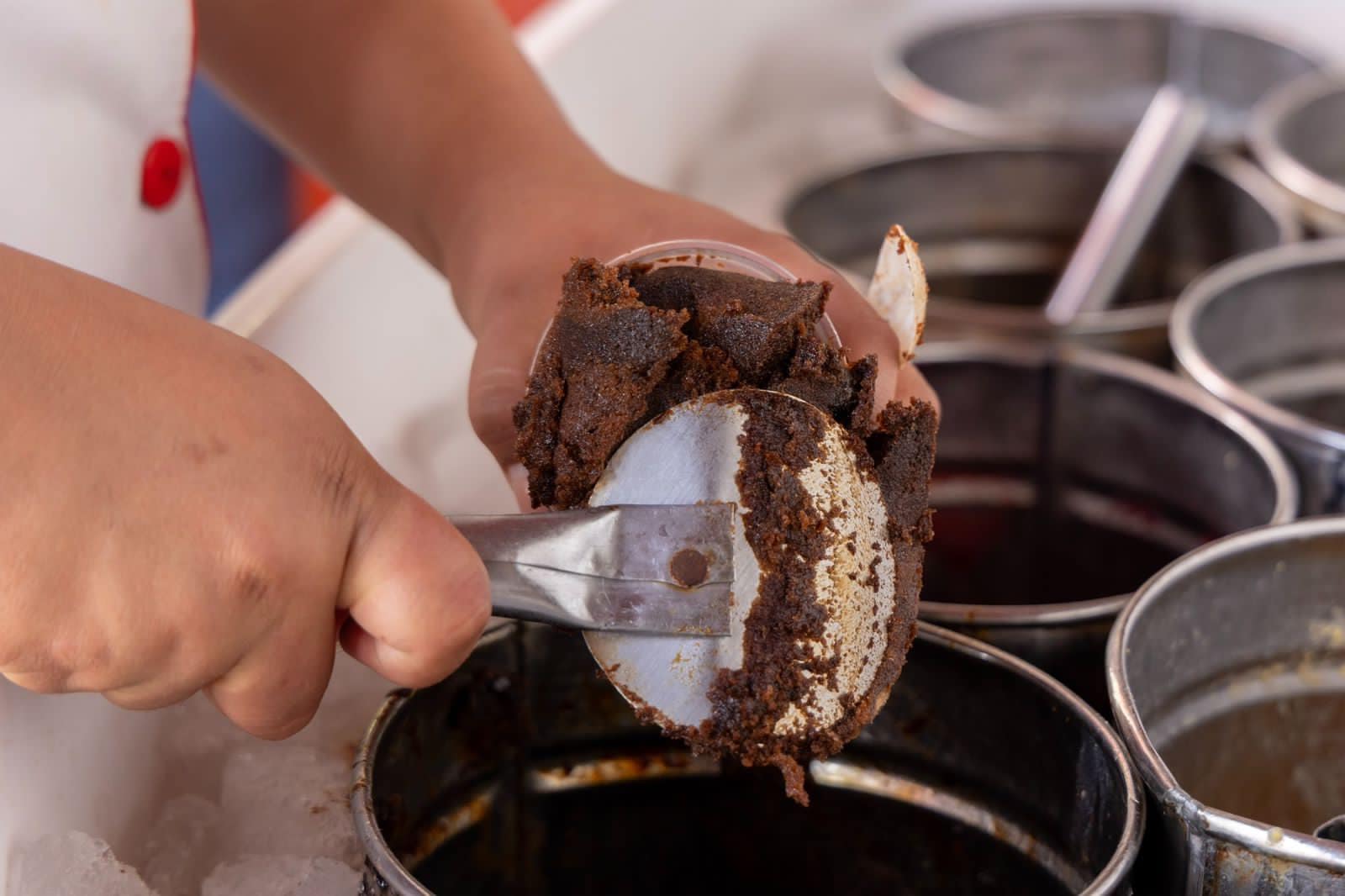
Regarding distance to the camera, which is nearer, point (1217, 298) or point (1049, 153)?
point (1217, 298)

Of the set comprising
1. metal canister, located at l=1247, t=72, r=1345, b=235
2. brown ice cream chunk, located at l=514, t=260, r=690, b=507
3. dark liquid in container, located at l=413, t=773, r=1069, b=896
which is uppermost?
metal canister, located at l=1247, t=72, r=1345, b=235

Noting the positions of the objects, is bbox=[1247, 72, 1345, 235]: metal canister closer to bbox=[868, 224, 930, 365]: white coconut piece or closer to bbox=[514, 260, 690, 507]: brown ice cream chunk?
bbox=[868, 224, 930, 365]: white coconut piece

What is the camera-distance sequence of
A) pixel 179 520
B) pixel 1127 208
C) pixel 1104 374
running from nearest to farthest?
pixel 179 520 < pixel 1104 374 < pixel 1127 208

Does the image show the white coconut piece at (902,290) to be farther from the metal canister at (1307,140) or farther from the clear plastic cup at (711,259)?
the metal canister at (1307,140)

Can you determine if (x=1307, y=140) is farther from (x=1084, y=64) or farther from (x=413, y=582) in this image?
(x=413, y=582)

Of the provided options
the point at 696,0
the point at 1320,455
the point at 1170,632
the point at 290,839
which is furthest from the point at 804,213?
the point at 290,839

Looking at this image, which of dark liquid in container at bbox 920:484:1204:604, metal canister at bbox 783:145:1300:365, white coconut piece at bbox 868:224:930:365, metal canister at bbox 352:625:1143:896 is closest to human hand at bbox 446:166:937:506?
white coconut piece at bbox 868:224:930:365

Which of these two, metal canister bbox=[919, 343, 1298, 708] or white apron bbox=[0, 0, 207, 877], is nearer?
white apron bbox=[0, 0, 207, 877]

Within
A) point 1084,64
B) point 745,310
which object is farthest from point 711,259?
point 1084,64
